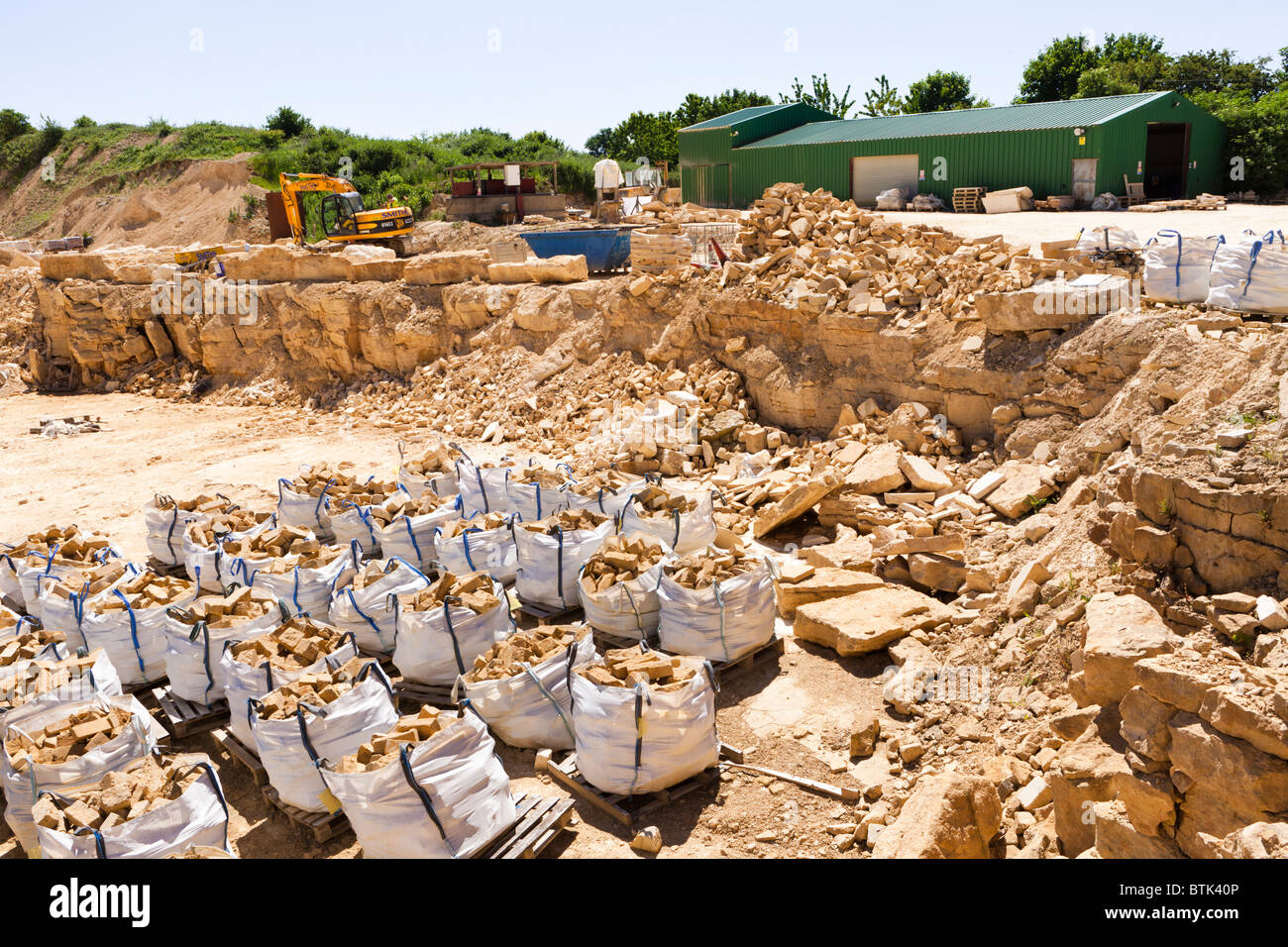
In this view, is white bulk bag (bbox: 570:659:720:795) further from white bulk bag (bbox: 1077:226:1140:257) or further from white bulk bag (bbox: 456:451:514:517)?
white bulk bag (bbox: 1077:226:1140:257)

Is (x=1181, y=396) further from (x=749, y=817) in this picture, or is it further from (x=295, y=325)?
(x=295, y=325)

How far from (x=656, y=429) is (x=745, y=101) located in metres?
36.3

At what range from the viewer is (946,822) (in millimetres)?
4504

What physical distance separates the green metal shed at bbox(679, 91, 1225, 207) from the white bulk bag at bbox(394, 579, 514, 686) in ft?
62.8

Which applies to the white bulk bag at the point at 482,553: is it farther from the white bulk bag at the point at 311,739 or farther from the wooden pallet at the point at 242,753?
the white bulk bag at the point at 311,739

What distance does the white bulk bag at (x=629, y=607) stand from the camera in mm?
7105

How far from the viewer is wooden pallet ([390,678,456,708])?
655cm

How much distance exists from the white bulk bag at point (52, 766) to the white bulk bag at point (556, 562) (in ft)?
10.2

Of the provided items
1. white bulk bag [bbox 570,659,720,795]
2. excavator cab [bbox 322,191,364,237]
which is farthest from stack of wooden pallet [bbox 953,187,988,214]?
white bulk bag [bbox 570,659,720,795]

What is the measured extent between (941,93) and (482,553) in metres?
38.3

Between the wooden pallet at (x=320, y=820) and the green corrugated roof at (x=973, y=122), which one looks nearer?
the wooden pallet at (x=320, y=820)

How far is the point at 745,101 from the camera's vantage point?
144ft

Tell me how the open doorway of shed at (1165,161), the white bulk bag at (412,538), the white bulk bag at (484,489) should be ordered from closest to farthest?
the white bulk bag at (412,538) → the white bulk bag at (484,489) → the open doorway of shed at (1165,161)

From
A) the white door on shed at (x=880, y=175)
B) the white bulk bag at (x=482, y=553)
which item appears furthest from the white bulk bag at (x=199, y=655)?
the white door on shed at (x=880, y=175)
